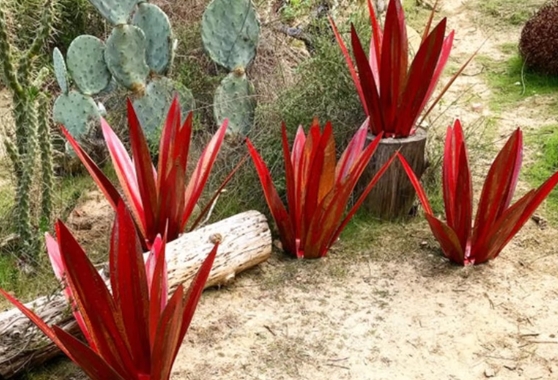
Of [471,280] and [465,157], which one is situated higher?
[465,157]

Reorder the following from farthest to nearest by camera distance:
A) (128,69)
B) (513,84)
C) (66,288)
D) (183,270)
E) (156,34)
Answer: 1. (513,84)
2. (156,34)
3. (128,69)
4. (183,270)
5. (66,288)

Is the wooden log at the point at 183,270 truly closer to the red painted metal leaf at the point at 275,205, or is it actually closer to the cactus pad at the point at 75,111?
the red painted metal leaf at the point at 275,205

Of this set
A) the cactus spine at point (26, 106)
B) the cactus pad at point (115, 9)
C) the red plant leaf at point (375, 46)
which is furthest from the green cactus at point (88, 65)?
the red plant leaf at point (375, 46)

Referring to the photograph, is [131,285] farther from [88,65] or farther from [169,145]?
→ [88,65]

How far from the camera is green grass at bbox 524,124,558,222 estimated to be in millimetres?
4672

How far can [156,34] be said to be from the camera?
5059mm

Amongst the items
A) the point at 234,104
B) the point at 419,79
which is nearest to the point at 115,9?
the point at 234,104

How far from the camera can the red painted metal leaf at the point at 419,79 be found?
13.7ft

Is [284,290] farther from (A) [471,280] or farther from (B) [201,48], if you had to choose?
(B) [201,48]

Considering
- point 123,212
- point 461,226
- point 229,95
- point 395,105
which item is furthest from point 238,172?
point 123,212

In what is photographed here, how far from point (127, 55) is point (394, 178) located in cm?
178

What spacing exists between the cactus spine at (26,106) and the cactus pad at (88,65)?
881mm

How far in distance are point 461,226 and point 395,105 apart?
778mm

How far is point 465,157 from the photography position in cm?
383
